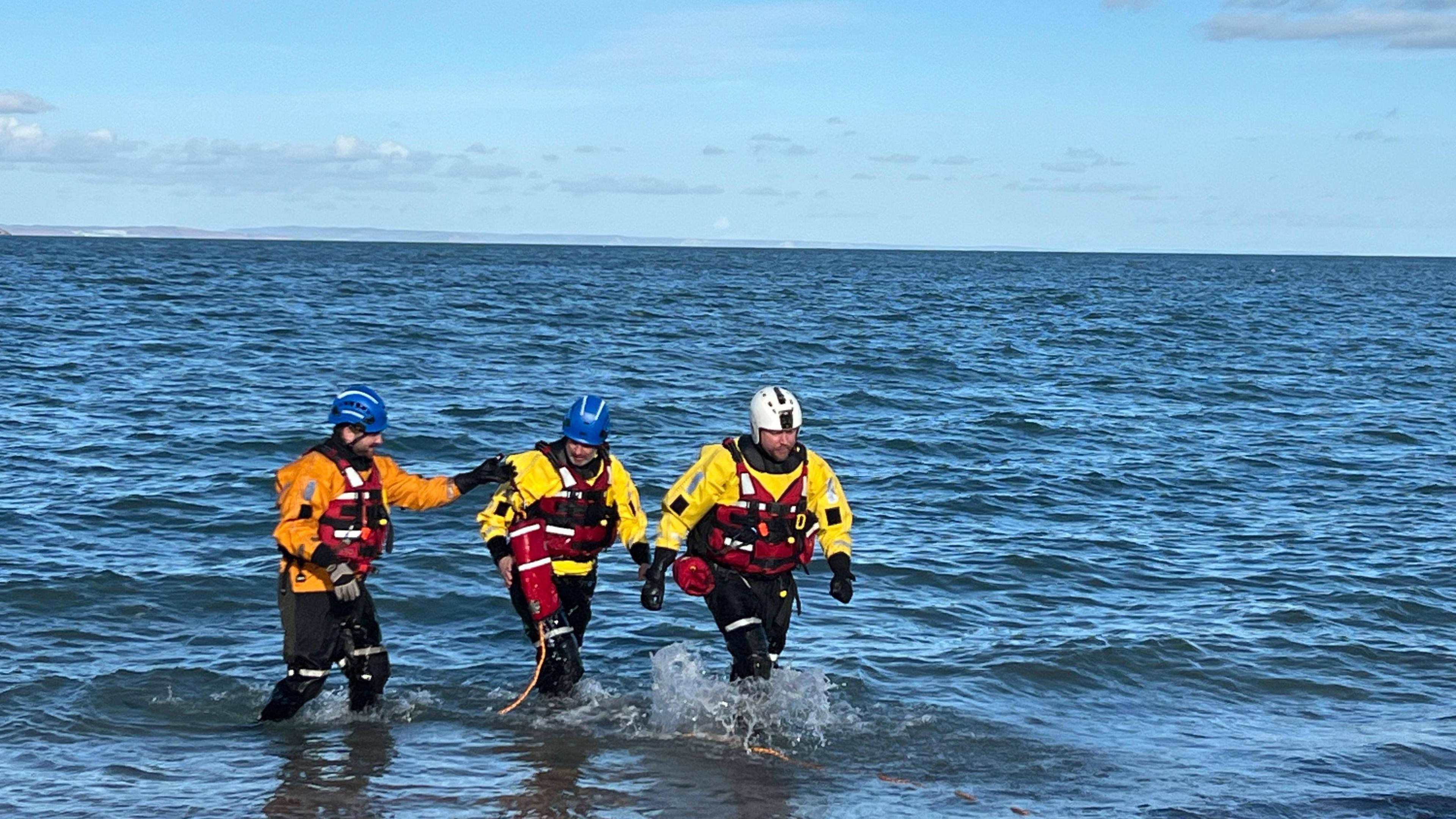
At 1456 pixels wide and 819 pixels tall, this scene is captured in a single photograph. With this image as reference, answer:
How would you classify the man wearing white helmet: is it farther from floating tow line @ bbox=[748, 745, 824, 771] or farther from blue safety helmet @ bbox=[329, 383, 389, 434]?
blue safety helmet @ bbox=[329, 383, 389, 434]

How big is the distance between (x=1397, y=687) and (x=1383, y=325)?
45.6 metres

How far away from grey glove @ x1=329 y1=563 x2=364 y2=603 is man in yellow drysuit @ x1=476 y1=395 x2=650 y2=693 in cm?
106

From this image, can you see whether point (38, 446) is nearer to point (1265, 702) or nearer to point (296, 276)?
point (1265, 702)

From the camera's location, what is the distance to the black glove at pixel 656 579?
29.9 ft

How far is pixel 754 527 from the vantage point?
941cm

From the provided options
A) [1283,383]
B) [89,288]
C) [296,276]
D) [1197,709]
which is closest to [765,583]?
[1197,709]

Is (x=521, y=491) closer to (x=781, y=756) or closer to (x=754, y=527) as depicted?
(x=754, y=527)

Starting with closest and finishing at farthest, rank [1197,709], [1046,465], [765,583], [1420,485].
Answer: [765,583] → [1197,709] → [1420,485] → [1046,465]

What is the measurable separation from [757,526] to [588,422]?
127cm

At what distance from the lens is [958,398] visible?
1159 inches

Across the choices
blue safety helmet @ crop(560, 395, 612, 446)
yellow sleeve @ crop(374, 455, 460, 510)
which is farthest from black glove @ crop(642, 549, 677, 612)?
yellow sleeve @ crop(374, 455, 460, 510)

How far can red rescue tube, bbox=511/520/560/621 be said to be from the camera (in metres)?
9.65

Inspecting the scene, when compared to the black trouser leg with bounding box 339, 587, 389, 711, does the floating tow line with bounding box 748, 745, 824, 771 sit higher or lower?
lower

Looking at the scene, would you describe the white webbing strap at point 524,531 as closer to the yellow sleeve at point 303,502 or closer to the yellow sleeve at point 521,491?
the yellow sleeve at point 521,491
